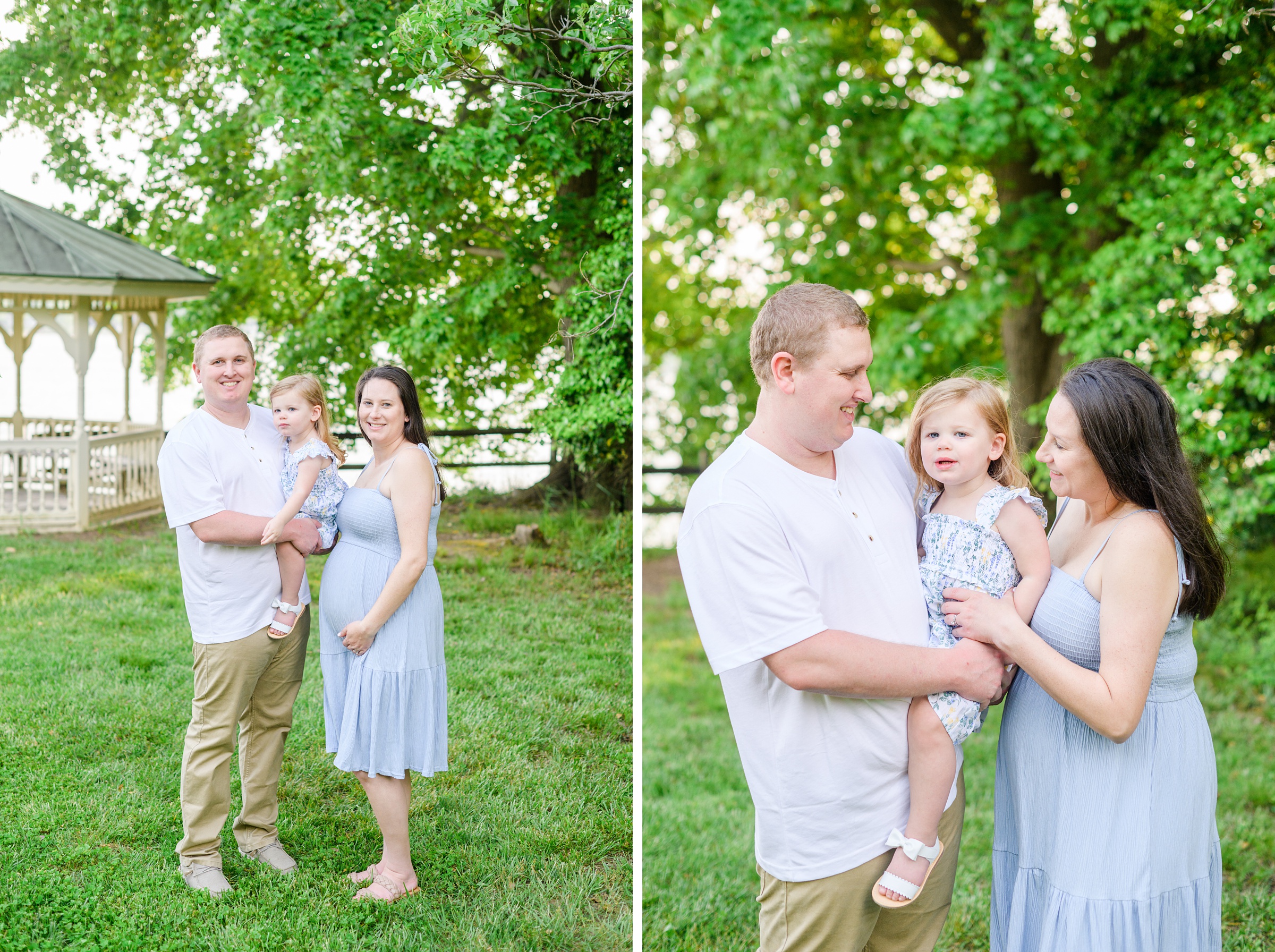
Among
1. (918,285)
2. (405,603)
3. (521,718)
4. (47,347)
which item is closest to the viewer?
(405,603)

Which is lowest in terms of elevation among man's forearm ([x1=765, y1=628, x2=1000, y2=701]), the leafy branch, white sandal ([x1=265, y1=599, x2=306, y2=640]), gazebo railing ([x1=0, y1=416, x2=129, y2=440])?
white sandal ([x1=265, y1=599, x2=306, y2=640])

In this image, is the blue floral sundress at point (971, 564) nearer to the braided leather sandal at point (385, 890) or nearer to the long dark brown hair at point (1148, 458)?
the long dark brown hair at point (1148, 458)

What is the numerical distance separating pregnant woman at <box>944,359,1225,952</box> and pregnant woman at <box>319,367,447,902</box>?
1.57 m

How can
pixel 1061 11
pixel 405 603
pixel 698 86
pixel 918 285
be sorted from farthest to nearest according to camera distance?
pixel 918 285
pixel 1061 11
pixel 698 86
pixel 405 603

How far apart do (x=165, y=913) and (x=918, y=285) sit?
7.02 m

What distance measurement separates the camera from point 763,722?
2.10m

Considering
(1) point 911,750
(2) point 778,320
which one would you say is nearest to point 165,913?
(1) point 911,750

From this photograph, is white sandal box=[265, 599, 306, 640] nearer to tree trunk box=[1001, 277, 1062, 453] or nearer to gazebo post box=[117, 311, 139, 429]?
gazebo post box=[117, 311, 139, 429]

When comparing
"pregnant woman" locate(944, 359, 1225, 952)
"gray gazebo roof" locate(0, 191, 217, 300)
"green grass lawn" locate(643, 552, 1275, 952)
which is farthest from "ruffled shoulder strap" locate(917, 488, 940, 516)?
"gray gazebo roof" locate(0, 191, 217, 300)

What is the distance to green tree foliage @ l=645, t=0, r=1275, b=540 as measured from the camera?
Result: 5.80 metres

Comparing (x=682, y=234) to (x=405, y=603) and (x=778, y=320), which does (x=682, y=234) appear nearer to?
(x=405, y=603)

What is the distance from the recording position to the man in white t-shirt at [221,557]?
9.68ft

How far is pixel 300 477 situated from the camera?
2.96 m

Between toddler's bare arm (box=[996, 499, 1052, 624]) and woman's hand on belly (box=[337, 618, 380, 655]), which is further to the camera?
woman's hand on belly (box=[337, 618, 380, 655])
